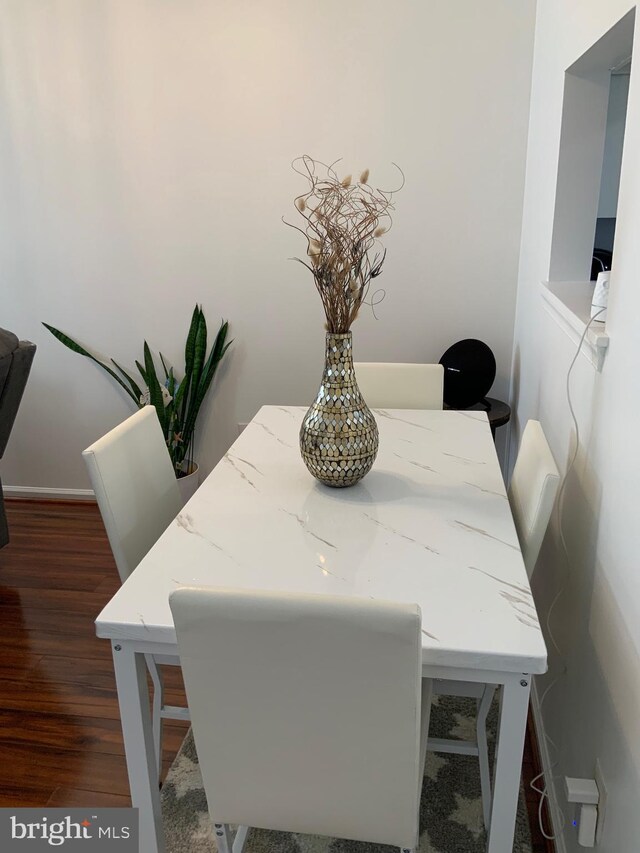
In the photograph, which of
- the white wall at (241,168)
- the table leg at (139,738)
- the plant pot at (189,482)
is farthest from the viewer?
the plant pot at (189,482)

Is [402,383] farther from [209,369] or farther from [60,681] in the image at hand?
[60,681]

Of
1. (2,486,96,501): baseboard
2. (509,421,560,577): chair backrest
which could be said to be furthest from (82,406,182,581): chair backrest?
(2,486,96,501): baseboard

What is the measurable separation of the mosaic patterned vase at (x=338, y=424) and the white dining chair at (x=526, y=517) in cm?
38

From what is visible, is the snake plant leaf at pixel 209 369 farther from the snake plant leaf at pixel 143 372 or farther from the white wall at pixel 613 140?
the white wall at pixel 613 140

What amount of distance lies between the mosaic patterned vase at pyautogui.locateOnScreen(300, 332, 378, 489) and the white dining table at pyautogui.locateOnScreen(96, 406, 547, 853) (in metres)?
0.09

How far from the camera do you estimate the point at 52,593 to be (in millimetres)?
2779

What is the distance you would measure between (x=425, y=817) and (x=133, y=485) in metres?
1.08

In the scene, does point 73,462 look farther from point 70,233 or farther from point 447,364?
point 447,364

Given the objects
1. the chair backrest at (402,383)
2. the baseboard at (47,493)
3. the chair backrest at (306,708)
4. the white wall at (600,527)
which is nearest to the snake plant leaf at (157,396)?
the baseboard at (47,493)

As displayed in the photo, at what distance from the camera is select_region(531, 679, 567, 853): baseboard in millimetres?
1653

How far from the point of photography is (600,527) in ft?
4.88

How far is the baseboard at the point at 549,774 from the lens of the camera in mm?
1653

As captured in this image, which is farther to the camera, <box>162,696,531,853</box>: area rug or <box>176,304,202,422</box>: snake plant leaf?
<box>176,304,202,422</box>: snake plant leaf

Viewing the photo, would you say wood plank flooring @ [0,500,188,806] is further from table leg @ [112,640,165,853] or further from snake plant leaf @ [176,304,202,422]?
snake plant leaf @ [176,304,202,422]
